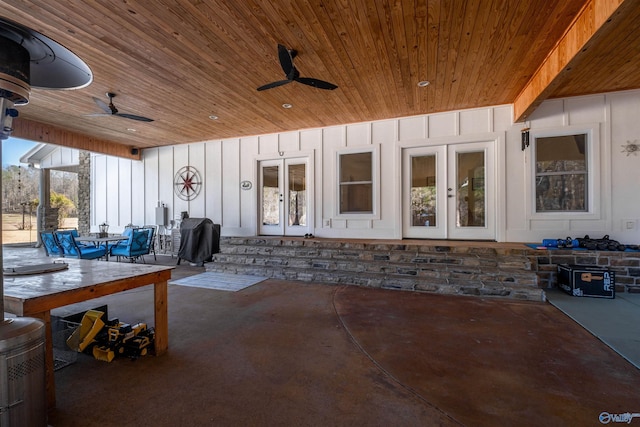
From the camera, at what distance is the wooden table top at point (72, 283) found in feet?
5.57

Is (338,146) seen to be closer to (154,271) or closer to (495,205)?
(495,205)

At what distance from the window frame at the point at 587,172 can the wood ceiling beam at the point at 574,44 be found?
96 centimetres

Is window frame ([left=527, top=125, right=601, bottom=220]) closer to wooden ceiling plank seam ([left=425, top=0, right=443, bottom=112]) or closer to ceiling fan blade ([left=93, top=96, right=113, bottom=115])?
wooden ceiling plank seam ([left=425, top=0, right=443, bottom=112])

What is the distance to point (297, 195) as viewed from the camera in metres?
7.04

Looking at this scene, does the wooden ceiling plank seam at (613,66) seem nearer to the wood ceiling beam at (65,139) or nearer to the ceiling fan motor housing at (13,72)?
the ceiling fan motor housing at (13,72)

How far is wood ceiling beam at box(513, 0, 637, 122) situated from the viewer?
2.45m

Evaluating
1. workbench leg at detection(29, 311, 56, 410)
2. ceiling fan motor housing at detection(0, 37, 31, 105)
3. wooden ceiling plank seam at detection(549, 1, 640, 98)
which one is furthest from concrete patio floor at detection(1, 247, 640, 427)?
wooden ceiling plank seam at detection(549, 1, 640, 98)

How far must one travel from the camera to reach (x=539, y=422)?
1707 mm

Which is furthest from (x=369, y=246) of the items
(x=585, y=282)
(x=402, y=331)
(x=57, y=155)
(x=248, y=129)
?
(x=57, y=155)

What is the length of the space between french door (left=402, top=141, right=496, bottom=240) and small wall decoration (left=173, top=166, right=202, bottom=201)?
5.49 metres

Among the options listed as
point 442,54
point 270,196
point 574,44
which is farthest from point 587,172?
point 270,196

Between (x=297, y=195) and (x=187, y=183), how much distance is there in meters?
3.32

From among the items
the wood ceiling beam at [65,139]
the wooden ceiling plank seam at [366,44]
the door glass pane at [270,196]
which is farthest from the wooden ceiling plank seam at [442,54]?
the wood ceiling beam at [65,139]

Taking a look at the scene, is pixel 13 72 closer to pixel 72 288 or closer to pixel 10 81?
pixel 10 81
